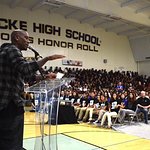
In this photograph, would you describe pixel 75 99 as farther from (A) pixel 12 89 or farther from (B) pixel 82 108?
(A) pixel 12 89

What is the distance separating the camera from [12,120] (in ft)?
6.22

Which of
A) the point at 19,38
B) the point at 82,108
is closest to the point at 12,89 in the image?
the point at 19,38

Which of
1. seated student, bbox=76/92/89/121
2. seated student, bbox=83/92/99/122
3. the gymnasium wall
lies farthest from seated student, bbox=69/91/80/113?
the gymnasium wall

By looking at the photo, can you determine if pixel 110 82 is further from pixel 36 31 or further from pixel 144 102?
pixel 144 102

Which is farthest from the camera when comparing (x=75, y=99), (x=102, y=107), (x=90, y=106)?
(x=75, y=99)

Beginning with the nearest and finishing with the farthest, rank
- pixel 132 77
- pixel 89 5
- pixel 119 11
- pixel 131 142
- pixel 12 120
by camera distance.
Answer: pixel 12 120
pixel 131 142
pixel 89 5
pixel 119 11
pixel 132 77

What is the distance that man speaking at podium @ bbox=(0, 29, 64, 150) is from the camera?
1814 millimetres

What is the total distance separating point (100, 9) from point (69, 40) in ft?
12.5

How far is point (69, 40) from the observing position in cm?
1559

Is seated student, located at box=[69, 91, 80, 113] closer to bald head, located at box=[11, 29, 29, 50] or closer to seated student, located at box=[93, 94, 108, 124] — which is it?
seated student, located at box=[93, 94, 108, 124]

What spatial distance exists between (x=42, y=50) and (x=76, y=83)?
2803mm

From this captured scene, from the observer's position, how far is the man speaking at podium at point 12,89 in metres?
1.81

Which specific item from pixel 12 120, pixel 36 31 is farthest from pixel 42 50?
pixel 12 120

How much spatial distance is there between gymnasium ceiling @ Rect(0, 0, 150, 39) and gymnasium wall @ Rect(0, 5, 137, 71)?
389mm
